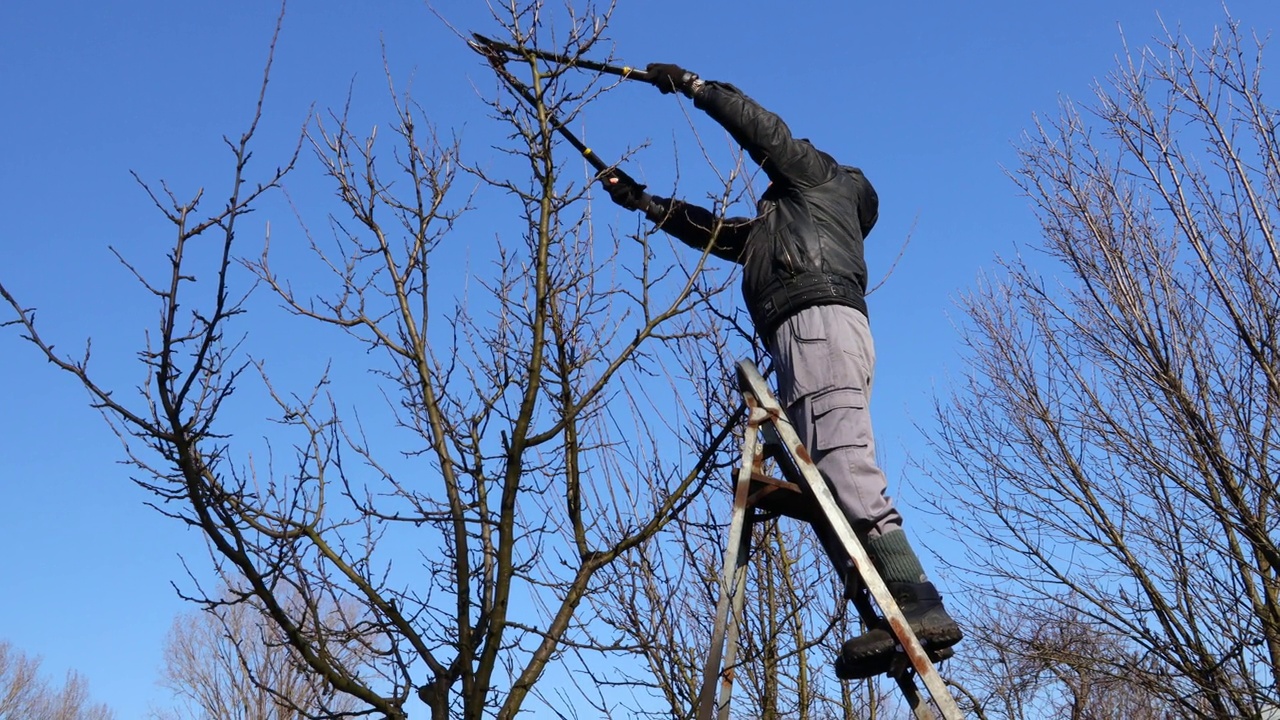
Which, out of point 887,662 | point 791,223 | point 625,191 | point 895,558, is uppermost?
point 625,191

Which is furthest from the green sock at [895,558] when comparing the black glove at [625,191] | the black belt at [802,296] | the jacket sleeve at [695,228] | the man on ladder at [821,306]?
the black glove at [625,191]

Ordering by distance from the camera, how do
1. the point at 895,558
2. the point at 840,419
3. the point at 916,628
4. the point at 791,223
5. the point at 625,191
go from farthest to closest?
the point at 625,191 < the point at 791,223 < the point at 840,419 < the point at 895,558 < the point at 916,628

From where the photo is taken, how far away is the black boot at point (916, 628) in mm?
3268

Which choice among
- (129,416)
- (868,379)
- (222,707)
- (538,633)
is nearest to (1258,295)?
(868,379)

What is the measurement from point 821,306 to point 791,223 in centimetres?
36

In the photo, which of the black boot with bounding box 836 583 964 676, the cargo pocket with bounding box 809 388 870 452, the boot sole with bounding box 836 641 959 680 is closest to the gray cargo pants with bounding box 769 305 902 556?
the cargo pocket with bounding box 809 388 870 452

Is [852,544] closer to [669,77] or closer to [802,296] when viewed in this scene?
[802,296]

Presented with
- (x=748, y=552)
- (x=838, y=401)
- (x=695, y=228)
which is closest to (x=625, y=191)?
(x=695, y=228)

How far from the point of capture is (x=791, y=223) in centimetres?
396

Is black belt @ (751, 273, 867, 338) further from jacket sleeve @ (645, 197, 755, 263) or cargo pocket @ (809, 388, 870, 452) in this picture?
jacket sleeve @ (645, 197, 755, 263)

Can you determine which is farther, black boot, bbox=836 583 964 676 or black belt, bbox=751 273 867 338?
black belt, bbox=751 273 867 338

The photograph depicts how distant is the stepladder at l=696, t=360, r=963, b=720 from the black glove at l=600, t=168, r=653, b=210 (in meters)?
0.99

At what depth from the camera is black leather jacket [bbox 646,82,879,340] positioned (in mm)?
3842

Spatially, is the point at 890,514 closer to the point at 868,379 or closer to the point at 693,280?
the point at 868,379
